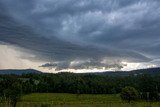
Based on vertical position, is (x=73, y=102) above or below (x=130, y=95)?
below

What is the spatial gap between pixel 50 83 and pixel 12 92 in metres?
130

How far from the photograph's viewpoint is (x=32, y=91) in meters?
177

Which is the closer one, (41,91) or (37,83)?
(41,91)

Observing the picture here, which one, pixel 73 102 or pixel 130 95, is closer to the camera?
pixel 73 102

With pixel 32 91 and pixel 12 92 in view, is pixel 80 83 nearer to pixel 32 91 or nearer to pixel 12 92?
pixel 32 91

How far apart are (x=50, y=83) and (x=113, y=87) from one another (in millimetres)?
42402

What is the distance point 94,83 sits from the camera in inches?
7790

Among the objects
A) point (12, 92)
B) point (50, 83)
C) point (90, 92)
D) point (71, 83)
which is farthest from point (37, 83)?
point (12, 92)

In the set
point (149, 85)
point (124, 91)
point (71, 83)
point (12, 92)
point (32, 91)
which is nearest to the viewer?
point (12, 92)

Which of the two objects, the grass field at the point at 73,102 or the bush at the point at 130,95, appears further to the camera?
the bush at the point at 130,95

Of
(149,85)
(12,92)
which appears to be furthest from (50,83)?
(12,92)

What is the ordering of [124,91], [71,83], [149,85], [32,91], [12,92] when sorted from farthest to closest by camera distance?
[71,83] < [32,91] < [149,85] < [124,91] < [12,92]

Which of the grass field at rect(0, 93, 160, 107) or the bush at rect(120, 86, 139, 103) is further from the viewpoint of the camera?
the bush at rect(120, 86, 139, 103)

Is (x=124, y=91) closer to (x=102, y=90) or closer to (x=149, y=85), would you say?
(x=149, y=85)
